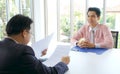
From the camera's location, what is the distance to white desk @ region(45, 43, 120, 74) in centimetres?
157

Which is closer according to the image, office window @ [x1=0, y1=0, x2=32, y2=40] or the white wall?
office window @ [x1=0, y1=0, x2=32, y2=40]

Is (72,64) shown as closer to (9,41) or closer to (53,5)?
(9,41)

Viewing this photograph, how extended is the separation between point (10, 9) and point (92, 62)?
2.21 metres

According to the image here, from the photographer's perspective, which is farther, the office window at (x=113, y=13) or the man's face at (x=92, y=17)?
the office window at (x=113, y=13)

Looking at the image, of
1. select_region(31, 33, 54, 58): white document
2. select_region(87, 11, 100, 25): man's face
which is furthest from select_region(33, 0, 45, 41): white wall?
select_region(31, 33, 54, 58): white document

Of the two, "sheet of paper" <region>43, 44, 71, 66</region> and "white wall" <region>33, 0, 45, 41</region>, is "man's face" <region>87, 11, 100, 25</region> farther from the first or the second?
"white wall" <region>33, 0, 45, 41</region>

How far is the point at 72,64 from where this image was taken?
5.68 ft

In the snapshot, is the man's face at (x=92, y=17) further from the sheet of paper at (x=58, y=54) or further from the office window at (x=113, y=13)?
the sheet of paper at (x=58, y=54)

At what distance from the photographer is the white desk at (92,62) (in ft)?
5.16

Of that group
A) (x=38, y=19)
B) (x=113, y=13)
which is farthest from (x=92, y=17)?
(x=38, y=19)

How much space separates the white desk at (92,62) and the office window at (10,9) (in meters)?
1.71

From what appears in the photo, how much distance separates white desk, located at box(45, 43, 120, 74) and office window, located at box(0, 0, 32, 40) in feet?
5.62

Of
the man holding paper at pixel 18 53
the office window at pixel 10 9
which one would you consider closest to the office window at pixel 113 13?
the office window at pixel 10 9

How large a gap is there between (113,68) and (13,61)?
2.90 ft
